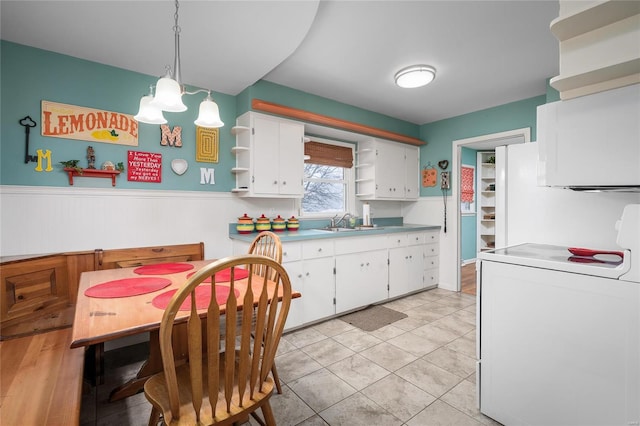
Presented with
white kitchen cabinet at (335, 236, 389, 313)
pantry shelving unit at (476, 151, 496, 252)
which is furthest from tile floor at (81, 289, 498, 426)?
pantry shelving unit at (476, 151, 496, 252)

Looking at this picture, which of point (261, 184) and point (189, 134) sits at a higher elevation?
point (189, 134)

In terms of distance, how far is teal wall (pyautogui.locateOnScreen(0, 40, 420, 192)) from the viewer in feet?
6.82

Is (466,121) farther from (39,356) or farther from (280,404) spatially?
(39,356)

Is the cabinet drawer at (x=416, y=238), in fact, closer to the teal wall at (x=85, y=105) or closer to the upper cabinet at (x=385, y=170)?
the upper cabinet at (x=385, y=170)

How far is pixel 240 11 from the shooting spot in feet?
5.94

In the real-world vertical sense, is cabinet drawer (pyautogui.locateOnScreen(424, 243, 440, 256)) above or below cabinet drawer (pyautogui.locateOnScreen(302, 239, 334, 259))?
below

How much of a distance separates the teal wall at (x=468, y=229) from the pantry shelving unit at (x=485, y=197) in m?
0.12

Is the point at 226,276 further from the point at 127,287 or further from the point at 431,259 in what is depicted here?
the point at 431,259

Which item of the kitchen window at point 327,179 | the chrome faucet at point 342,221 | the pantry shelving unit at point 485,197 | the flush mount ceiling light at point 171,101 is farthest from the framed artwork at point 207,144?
the pantry shelving unit at point 485,197

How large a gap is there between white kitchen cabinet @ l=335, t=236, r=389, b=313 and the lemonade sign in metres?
2.12

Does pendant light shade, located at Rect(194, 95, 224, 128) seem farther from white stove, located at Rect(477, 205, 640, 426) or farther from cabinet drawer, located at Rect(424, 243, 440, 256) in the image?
cabinet drawer, located at Rect(424, 243, 440, 256)

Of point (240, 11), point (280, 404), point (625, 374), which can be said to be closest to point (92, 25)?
point (240, 11)

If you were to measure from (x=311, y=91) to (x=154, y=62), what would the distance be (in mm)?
1516

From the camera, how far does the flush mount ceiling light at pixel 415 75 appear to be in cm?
266
